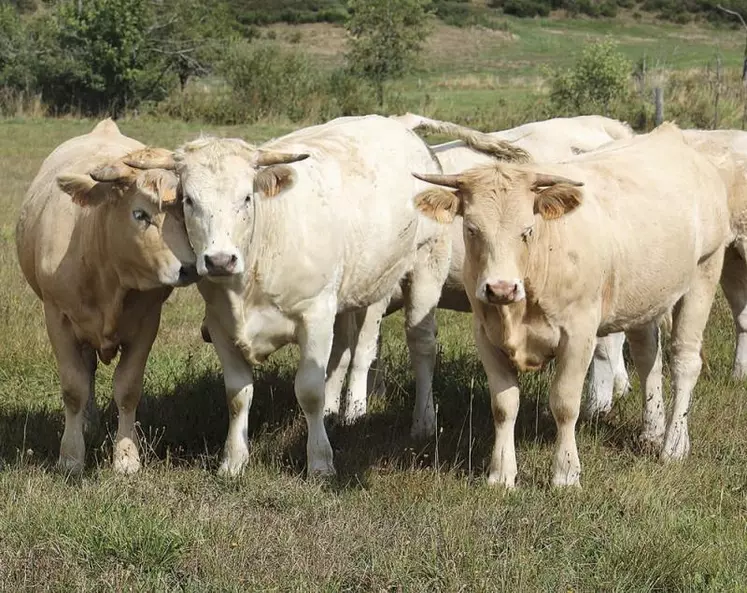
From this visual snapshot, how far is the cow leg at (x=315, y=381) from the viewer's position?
6082mm

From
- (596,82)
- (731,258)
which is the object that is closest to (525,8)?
→ (596,82)

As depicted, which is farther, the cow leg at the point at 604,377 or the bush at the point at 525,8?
the bush at the point at 525,8

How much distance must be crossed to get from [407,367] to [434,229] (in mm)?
1386

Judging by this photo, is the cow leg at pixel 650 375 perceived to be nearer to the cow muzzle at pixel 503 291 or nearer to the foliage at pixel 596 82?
the cow muzzle at pixel 503 291

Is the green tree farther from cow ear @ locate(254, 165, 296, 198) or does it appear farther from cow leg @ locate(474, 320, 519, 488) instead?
cow leg @ locate(474, 320, 519, 488)

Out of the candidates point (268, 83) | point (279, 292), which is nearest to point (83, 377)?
point (279, 292)

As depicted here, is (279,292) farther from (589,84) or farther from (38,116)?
(38,116)

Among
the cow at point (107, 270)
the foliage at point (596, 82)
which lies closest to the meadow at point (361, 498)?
the cow at point (107, 270)

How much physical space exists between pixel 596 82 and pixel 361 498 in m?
24.4

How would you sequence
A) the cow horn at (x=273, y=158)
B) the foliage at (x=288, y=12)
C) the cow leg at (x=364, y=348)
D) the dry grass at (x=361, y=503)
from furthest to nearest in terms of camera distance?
the foliage at (x=288, y=12)
the cow leg at (x=364, y=348)
the cow horn at (x=273, y=158)
the dry grass at (x=361, y=503)

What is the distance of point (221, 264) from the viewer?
5.10 m

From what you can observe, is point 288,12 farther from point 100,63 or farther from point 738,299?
point 738,299

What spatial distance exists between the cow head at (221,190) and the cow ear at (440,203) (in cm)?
67

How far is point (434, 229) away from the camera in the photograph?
759 cm
